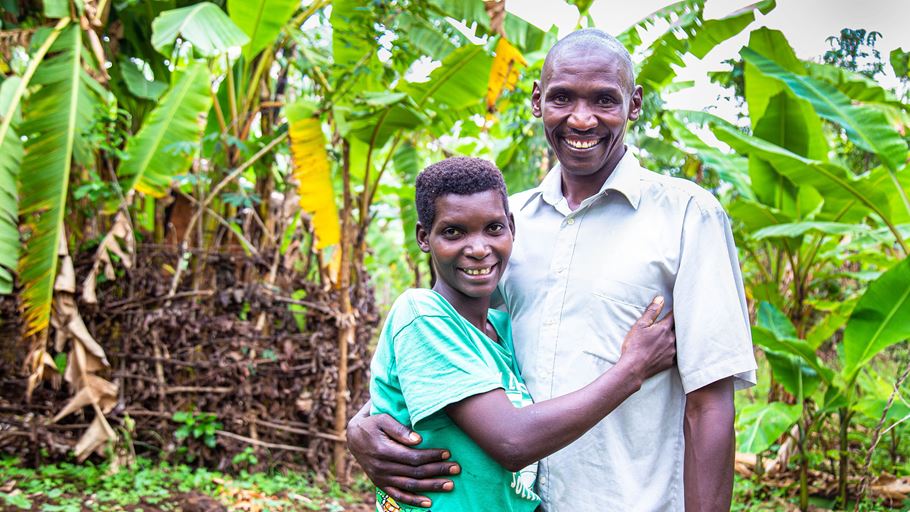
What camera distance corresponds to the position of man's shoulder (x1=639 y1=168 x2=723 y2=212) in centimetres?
171

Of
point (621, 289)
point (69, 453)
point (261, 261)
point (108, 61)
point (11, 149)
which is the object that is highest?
point (108, 61)

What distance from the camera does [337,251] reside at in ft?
18.9

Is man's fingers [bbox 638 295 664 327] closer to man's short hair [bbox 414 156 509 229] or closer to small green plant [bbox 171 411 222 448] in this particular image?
man's short hair [bbox 414 156 509 229]

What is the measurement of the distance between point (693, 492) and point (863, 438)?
15.5 feet

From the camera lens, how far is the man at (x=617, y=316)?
1647mm

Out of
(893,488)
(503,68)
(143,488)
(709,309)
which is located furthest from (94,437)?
(893,488)

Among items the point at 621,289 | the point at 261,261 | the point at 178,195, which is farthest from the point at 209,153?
the point at 621,289

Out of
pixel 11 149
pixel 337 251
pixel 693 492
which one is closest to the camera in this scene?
pixel 693 492

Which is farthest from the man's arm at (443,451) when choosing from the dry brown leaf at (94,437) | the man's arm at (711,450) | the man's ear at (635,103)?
the dry brown leaf at (94,437)

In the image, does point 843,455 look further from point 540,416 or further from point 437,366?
point 437,366

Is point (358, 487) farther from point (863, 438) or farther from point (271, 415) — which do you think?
point (863, 438)

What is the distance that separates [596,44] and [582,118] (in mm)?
184

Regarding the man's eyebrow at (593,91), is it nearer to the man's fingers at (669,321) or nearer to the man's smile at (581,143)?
the man's smile at (581,143)

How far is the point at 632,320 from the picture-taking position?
5.72ft
